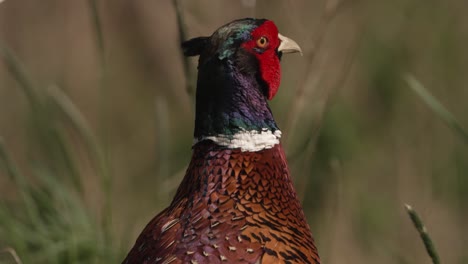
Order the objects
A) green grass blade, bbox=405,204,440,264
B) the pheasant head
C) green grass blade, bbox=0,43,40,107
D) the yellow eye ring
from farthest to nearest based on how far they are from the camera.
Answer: green grass blade, bbox=0,43,40,107 → the yellow eye ring → the pheasant head → green grass blade, bbox=405,204,440,264

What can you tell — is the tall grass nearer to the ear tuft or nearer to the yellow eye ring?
the ear tuft

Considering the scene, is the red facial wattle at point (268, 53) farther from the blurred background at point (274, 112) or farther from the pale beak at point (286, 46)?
the blurred background at point (274, 112)

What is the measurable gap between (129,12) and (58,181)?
239 centimetres

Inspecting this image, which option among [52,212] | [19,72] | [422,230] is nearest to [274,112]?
[52,212]

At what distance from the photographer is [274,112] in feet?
14.0

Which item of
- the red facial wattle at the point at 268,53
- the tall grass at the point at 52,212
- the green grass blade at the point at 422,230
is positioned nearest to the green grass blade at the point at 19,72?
the tall grass at the point at 52,212

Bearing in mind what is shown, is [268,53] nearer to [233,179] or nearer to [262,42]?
[262,42]

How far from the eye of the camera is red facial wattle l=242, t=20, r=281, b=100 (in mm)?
2457

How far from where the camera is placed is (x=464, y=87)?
182 inches

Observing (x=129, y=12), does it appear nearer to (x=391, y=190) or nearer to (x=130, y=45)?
(x=130, y=45)

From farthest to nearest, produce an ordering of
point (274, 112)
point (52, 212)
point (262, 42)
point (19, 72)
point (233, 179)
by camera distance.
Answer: point (274, 112), point (52, 212), point (19, 72), point (262, 42), point (233, 179)

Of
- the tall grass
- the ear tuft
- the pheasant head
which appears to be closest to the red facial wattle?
the pheasant head

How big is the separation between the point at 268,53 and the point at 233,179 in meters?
0.33

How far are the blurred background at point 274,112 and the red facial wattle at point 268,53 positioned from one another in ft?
1.47
